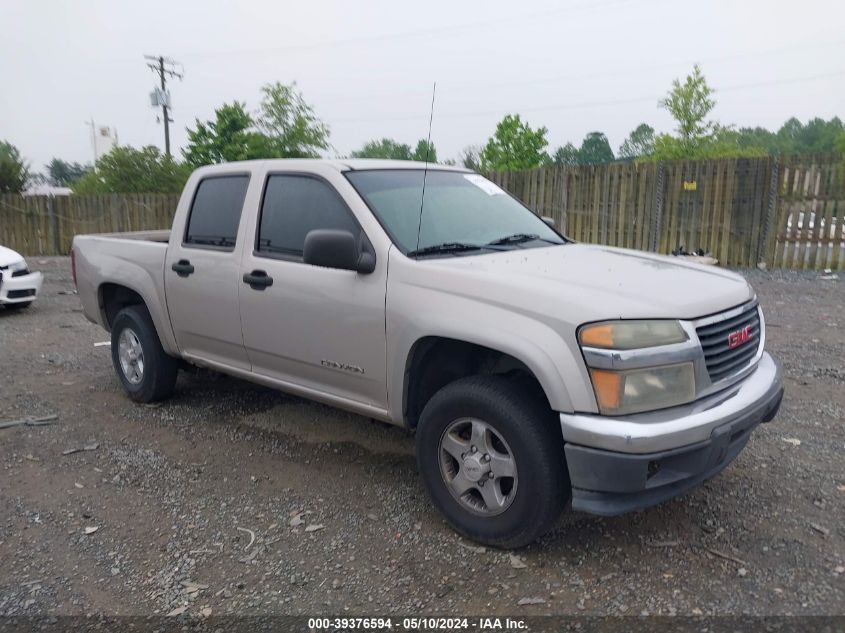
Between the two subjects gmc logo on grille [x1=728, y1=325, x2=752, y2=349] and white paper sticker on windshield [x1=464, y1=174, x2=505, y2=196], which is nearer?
gmc logo on grille [x1=728, y1=325, x2=752, y2=349]

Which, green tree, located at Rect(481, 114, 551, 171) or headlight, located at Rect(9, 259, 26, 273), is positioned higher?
green tree, located at Rect(481, 114, 551, 171)

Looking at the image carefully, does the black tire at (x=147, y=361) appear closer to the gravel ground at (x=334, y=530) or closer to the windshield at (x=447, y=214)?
the gravel ground at (x=334, y=530)

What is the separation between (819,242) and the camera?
1186 cm

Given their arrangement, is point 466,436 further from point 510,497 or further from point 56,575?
point 56,575

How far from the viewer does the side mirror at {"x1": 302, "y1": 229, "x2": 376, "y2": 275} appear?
3543mm

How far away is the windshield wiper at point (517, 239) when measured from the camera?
413 centimetres

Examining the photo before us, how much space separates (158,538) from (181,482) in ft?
2.25

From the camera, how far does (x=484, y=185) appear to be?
479 cm

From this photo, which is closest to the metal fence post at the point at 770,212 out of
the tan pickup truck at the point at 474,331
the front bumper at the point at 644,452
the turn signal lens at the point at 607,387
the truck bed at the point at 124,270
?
the tan pickup truck at the point at 474,331

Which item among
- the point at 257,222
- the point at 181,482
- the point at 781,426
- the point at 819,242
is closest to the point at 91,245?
the point at 257,222

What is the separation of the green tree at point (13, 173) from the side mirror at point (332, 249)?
78.1 feet

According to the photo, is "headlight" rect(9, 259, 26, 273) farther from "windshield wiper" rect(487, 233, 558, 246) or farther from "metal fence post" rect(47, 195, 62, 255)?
"metal fence post" rect(47, 195, 62, 255)

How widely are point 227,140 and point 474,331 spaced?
1511 inches

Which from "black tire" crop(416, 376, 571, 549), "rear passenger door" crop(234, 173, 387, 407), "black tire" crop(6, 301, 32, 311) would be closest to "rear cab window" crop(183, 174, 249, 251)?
"rear passenger door" crop(234, 173, 387, 407)
